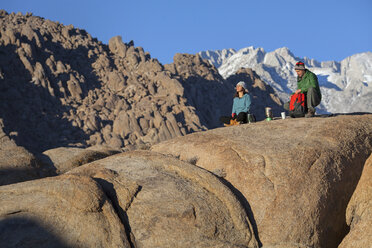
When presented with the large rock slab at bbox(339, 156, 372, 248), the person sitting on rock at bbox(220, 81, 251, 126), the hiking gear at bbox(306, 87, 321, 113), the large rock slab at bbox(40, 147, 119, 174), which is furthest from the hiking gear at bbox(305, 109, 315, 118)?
the large rock slab at bbox(40, 147, 119, 174)

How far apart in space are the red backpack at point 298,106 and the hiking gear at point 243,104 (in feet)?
5.17

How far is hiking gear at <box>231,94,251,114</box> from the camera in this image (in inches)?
492

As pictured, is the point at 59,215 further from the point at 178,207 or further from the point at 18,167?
the point at 18,167

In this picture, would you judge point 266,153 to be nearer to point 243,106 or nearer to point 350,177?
point 350,177

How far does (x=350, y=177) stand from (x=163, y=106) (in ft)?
224

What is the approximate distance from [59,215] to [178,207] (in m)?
1.83

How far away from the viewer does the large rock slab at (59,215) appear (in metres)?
5.57

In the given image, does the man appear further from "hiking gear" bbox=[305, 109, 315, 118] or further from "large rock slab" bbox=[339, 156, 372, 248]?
"large rock slab" bbox=[339, 156, 372, 248]

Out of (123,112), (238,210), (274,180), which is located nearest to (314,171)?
(274,180)

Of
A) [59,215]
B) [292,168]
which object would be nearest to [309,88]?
[292,168]

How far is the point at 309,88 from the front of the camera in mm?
11086

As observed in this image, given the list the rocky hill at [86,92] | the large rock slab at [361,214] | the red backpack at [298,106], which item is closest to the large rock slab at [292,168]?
the large rock slab at [361,214]

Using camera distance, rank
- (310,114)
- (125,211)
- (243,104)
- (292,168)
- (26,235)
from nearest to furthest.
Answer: (26,235) → (125,211) → (292,168) → (310,114) → (243,104)

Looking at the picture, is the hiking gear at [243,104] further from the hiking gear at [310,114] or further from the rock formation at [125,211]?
the rock formation at [125,211]
